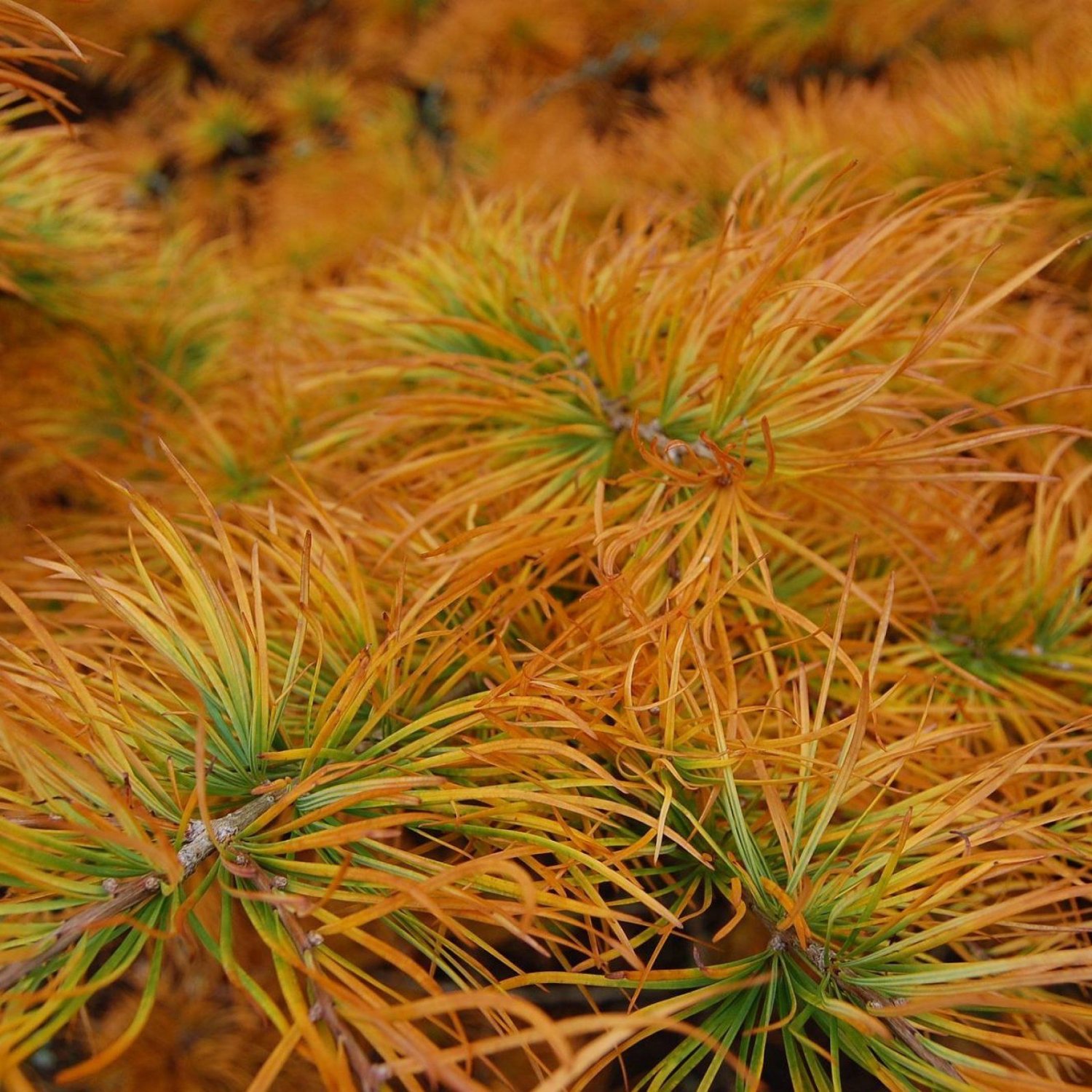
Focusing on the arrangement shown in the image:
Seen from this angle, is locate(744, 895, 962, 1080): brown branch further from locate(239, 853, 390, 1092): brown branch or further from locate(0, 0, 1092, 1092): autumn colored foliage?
locate(239, 853, 390, 1092): brown branch

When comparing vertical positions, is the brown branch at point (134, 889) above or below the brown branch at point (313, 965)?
above

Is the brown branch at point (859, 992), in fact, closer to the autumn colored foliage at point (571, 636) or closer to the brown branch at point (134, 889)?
the autumn colored foliage at point (571, 636)

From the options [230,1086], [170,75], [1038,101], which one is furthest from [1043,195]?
[170,75]

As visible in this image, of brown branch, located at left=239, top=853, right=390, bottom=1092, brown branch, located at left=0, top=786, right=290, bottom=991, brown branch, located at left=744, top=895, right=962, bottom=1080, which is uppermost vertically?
brown branch, located at left=0, top=786, right=290, bottom=991

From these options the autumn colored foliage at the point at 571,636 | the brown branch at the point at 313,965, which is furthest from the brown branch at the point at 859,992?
the brown branch at the point at 313,965

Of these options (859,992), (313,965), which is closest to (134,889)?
(313,965)

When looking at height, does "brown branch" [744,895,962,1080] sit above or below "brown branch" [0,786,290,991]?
below

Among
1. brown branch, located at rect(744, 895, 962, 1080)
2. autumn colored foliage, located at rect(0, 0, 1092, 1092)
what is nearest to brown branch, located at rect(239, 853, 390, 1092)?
autumn colored foliage, located at rect(0, 0, 1092, 1092)
